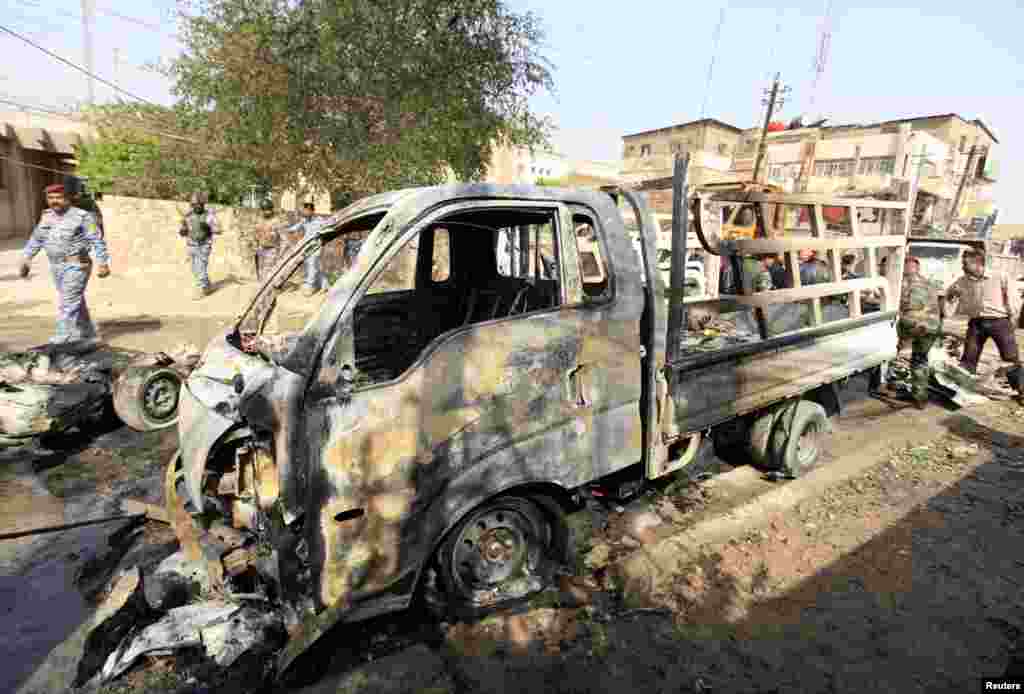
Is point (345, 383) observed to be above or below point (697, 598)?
above

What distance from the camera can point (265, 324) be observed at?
10.9ft

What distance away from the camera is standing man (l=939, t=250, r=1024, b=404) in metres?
6.89

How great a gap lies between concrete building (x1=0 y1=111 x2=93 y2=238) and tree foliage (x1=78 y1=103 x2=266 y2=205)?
18.8 feet

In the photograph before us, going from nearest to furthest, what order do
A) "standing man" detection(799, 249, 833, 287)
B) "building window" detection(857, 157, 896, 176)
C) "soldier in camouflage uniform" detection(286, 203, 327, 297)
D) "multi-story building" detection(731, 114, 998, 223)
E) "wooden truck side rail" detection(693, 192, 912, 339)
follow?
"wooden truck side rail" detection(693, 192, 912, 339) < "standing man" detection(799, 249, 833, 287) < "soldier in camouflage uniform" detection(286, 203, 327, 297) < "building window" detection(857, 157, 896, 176) < "multi-story building" detection(731, 114, 998, 223)

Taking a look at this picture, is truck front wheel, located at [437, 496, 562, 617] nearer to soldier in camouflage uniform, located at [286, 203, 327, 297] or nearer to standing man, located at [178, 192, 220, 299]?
soldier in camouflage uniform, located at [286, 203, 327, 297]

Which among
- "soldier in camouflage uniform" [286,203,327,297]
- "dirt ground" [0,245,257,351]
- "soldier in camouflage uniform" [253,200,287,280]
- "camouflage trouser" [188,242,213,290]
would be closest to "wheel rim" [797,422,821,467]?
"soldier in camouflage uniform" [286,203,327,297]

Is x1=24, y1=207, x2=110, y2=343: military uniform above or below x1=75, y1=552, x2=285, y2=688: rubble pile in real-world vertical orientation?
above

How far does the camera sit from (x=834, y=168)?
36.9 metres

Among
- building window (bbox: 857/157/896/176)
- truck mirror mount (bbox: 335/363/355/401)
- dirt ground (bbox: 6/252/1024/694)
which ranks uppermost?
building window (bbox: 857/157/896/176)

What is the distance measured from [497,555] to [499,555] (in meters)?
0.01

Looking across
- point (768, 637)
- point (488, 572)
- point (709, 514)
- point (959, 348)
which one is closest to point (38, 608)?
point (488, 572)

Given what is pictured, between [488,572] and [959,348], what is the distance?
998 centimetres

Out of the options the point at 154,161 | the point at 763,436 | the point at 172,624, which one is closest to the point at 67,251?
the point at 172,624

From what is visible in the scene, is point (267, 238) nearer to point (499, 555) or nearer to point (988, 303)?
point (499, 555)
